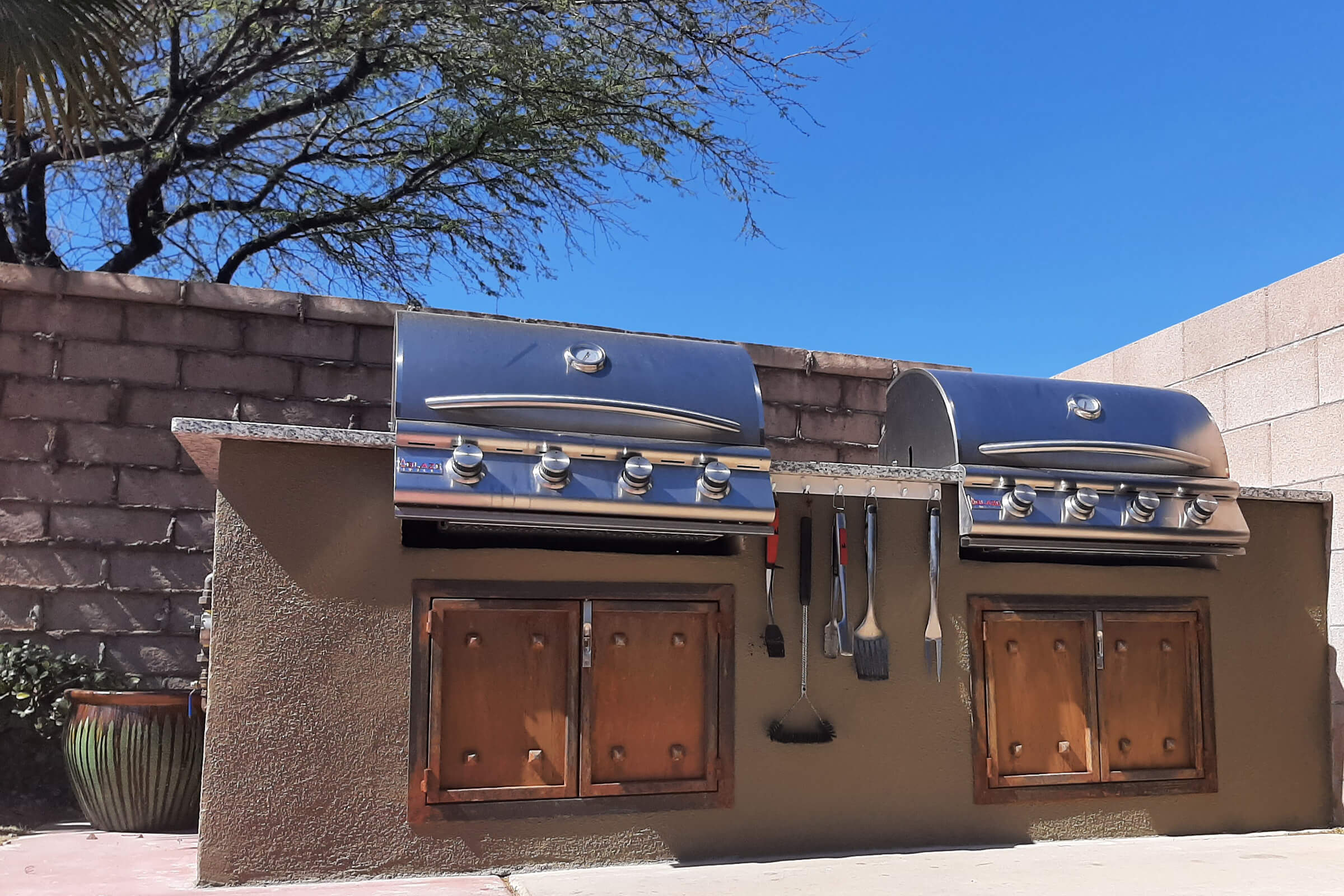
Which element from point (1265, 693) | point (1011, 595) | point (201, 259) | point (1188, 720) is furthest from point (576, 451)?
point (201, 259)

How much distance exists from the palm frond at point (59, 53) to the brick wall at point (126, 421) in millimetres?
882

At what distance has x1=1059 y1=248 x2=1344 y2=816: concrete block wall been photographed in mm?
5035

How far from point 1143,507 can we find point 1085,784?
112 cm

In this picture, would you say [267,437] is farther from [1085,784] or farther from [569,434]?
[1085,784]

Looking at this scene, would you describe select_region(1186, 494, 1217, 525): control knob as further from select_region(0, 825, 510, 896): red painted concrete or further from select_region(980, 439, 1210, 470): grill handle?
select_region(0, 825, 510, 896): red painted concrete

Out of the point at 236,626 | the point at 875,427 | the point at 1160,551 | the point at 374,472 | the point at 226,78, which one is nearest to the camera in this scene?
the point at 236,626

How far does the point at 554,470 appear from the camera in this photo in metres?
3.51

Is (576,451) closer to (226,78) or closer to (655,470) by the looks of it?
(655,470)

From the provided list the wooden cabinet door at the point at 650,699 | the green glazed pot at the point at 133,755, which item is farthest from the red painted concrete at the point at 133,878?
the wooden cabinet door at the point at 650,699

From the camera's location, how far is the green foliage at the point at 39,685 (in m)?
4.75

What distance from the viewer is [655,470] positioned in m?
3.68

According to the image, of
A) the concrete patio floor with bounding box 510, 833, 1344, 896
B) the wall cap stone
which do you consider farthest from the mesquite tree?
the concrete patio floor with bounding box 510, 833, 1344, 896

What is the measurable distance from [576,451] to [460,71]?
593 centimetres

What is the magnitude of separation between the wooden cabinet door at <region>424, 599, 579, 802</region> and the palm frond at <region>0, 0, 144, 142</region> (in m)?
2.77
